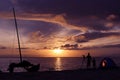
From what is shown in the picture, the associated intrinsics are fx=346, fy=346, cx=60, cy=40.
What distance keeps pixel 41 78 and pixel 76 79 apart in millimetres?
3575

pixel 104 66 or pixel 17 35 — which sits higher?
pixel 17 35

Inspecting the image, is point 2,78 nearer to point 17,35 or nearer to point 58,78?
point 58,78

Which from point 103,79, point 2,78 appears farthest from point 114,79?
point 2,78

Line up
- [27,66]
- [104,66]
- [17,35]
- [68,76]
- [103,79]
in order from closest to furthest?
[103,79] < [68,76] < [104,66] < [27,66] < [17,35]

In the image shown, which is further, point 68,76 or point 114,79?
point 68,76

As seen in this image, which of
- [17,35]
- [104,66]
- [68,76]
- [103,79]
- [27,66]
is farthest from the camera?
[17,35]

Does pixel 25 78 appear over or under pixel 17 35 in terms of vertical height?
under

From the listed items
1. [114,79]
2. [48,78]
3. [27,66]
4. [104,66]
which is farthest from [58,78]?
[27,66]

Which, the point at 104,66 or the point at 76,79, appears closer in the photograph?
the point at 76,79

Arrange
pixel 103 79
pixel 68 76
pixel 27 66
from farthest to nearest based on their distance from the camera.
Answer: pixel 27 66 < pixel 68 76 < pixel 103 79

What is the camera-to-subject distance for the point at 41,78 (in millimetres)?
35281

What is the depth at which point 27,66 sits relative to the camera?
6391 centimetres

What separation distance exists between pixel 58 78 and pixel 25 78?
3360 mm

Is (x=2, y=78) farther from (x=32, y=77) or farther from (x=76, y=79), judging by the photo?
(x=76, y=79)
